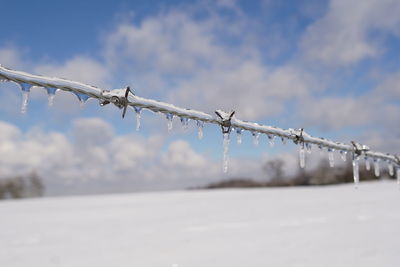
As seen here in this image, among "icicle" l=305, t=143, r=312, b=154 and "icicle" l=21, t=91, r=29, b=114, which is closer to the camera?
"icicle" l=21, t=91, r=29, b=114

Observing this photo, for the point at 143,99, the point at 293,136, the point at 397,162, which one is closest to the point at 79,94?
the point at 143,99

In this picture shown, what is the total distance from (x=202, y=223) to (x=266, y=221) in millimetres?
2120

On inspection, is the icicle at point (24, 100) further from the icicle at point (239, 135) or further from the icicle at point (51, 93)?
the icicle at point (239, 135)

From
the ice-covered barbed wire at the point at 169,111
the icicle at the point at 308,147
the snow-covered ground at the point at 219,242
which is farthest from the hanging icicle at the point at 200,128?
the snow-covered ground at the point at 219,242

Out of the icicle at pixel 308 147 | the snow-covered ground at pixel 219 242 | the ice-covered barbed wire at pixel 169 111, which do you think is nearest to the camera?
the ice-covered barbed wire at pixel 169 111

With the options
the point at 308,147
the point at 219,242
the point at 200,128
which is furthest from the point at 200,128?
the point at 219,242

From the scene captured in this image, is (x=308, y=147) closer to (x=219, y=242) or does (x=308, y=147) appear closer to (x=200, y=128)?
(x=200, y=128)

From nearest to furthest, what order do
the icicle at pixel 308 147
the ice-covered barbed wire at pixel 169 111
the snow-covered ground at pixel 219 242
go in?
1. the ice-covered barbed wire at pixel 169 111
2. the icicle at pixel 308 147
3. the snow-covered ground at pixel 219 242

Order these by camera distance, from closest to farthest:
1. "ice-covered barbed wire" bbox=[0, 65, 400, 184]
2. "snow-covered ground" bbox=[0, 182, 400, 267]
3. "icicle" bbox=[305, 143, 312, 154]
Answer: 1. "ice-covered barbed wire" bbox=[0, 65, 400, 184]
2. "icicle" bbox=[305, 143, 312, 154]
3. "snow-covered ground" bbox=[0, 182, 400, 267]

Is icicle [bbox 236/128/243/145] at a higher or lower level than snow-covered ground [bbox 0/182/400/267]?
higher

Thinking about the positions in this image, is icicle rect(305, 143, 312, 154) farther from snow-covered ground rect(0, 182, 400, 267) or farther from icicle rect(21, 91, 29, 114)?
snow-covered ground rect(0, 182, 400, 267)

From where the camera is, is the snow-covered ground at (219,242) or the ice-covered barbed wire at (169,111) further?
the snow-covered ground at (219,242)

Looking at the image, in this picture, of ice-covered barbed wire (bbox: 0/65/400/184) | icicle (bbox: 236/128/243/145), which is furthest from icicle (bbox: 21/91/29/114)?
icicle (bbox: 236/128/243/145)

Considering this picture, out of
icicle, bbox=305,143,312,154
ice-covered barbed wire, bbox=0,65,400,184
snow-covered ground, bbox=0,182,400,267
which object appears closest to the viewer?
ice-covered barbed wire, bbox=0,65,400,184
